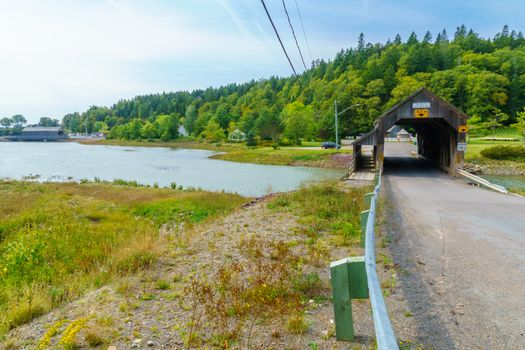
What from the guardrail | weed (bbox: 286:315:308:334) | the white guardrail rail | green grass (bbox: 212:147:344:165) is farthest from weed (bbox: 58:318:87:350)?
green grass (bbox: 212:147:344:165)

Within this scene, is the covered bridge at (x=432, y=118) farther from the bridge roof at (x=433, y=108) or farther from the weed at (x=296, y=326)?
the weed at (x=296, y=326)

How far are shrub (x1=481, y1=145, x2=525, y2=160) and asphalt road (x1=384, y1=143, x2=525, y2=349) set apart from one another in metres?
35.9

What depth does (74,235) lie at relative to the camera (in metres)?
12.3

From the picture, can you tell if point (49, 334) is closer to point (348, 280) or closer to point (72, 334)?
point (72, 334)

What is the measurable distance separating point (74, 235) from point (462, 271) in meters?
11.9

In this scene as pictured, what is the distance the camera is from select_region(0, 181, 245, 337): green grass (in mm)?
6952

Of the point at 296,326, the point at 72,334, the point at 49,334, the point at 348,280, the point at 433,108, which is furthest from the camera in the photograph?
the point at 433,108

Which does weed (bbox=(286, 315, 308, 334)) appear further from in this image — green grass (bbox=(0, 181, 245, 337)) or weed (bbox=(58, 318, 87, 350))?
green grass (bbox=(0, 181, 245, 337))

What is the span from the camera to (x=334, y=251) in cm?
778

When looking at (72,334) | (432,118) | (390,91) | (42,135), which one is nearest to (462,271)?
(72,334)

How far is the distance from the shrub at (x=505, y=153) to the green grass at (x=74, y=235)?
3590cm

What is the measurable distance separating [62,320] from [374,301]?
4805 mm

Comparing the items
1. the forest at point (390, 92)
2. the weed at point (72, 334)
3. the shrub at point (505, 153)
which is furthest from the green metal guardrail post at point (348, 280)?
the forest at point (390, 92)

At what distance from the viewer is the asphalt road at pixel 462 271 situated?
411 centimetres
